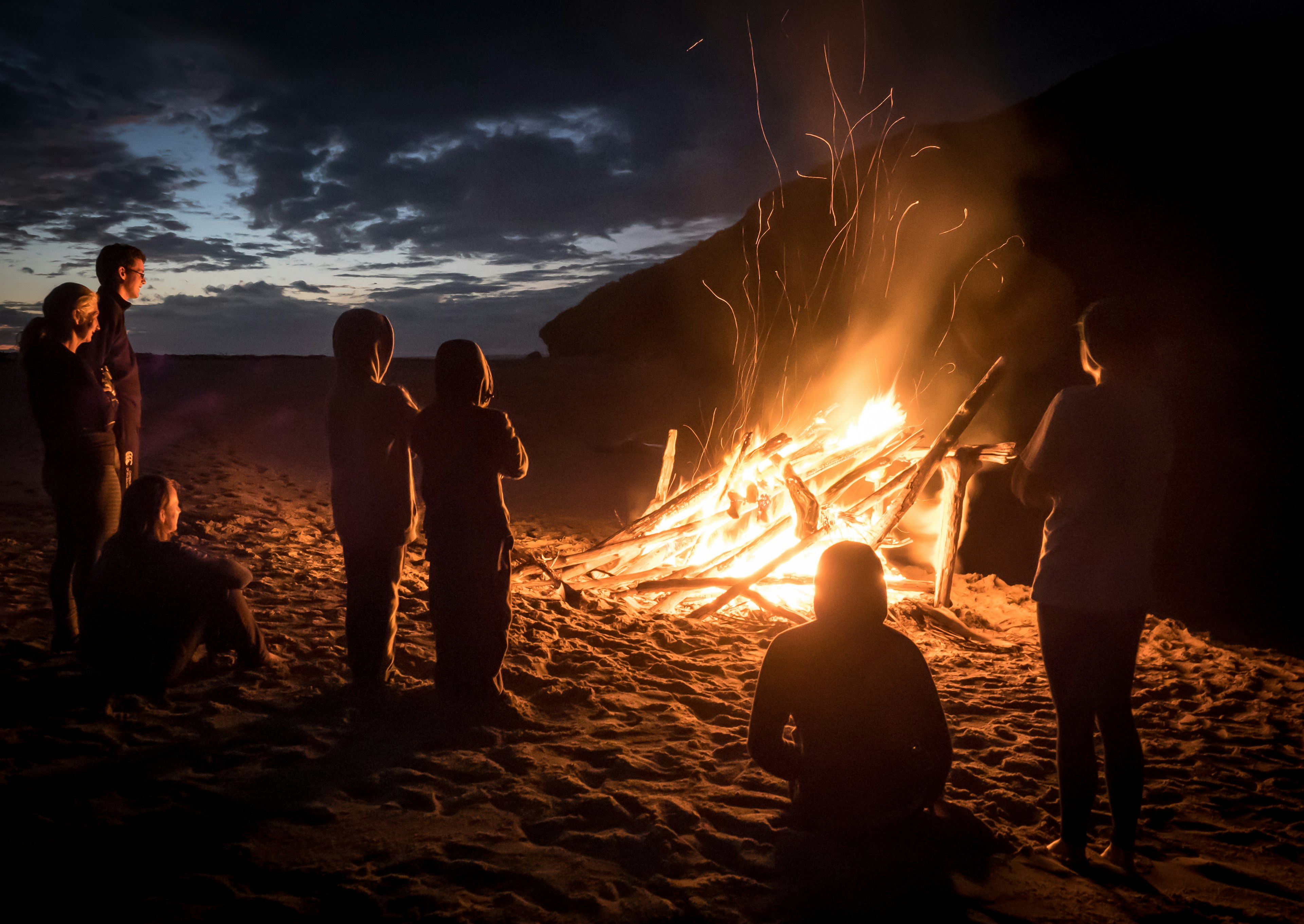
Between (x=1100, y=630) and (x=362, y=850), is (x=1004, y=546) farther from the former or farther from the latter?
(x=362, y=850)

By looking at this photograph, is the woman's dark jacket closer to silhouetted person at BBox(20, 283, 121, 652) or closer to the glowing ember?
silhouetted person at BBox(20, 283, 121, 652)

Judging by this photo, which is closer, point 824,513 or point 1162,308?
point 824,513

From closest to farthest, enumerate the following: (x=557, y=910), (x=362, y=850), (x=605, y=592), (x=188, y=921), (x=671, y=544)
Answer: (x=188, y=921)
(x=557, y=910)
(x=362, y=850)
(x=605, y=592)
(x=671, y=544)

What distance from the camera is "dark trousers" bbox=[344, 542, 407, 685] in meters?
3.64

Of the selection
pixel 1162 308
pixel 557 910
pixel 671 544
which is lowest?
pixel 557 910

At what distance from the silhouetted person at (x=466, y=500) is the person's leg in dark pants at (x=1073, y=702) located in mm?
2337

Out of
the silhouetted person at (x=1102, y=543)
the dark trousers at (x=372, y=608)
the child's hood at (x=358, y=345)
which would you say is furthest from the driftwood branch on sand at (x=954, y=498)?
the child's hood at (x=358, y=345)

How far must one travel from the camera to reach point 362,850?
8.37 feet

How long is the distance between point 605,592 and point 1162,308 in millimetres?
7082

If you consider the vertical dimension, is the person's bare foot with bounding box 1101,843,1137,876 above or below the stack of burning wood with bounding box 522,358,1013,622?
below

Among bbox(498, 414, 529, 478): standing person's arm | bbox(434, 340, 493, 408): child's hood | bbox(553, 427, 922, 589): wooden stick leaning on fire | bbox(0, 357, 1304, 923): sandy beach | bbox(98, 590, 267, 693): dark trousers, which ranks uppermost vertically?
bbox(434, 340, 493, 408): child's hood

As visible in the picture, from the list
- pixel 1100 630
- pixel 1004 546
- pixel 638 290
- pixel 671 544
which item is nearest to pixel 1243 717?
pixel 1100 630

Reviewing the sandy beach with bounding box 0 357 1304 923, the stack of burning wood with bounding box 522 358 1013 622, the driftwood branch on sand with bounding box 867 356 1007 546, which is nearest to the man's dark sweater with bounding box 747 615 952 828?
the sandy beach with bounding box 0 357 1304 923

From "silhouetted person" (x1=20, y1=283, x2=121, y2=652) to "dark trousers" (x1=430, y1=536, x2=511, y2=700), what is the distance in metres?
1.83
